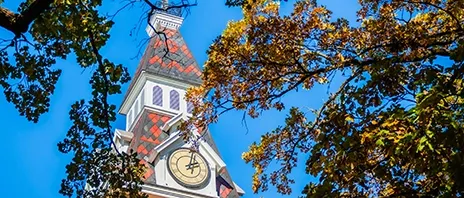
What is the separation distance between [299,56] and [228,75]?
114 cm

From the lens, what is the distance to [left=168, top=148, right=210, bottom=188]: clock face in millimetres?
24781

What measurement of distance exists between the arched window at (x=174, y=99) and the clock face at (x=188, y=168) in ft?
10.9

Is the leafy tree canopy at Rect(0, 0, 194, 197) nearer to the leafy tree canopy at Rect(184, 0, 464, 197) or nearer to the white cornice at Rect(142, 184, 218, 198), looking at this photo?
the leafy tree canopy at Rect(184, 0, 464, 197)

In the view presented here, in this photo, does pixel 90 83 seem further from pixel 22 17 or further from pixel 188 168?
pixel 188 168

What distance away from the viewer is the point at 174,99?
29.1 meters

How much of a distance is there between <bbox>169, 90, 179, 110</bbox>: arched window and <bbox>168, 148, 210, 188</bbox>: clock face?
3.33 metres

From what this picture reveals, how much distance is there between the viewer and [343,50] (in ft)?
32.5

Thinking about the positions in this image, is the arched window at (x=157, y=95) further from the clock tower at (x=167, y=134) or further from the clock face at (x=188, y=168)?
the clock face at (x=188, y=168)

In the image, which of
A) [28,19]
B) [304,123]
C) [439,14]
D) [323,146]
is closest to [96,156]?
[28,19]

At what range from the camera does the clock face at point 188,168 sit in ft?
81.3

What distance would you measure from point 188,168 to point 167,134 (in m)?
2.11

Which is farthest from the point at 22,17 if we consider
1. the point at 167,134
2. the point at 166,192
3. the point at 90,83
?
the point at 167,134

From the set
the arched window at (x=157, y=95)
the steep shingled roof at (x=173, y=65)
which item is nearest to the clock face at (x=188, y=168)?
the arched window at (x=157, y=95)

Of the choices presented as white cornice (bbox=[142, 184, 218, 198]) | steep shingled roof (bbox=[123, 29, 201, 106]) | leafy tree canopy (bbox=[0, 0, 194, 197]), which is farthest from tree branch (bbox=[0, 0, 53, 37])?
steep shingled roof (bbox=[123, 29, 201, 106])
